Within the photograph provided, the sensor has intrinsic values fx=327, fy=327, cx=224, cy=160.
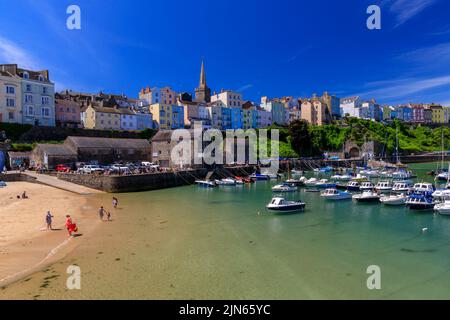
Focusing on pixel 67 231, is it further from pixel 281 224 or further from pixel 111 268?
pixel 281 224

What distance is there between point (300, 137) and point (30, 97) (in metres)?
65.5

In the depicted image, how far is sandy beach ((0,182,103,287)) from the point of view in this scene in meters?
16.9

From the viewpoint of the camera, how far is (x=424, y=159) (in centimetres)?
10650

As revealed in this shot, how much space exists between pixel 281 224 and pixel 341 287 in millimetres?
11855

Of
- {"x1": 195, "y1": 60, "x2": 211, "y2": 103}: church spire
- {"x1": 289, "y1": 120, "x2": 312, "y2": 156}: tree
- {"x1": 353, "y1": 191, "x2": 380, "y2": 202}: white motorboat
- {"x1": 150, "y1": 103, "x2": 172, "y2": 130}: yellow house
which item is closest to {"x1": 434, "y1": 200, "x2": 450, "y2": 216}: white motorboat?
{"x1": 353, "y1": 191, "x2": 380, "y2": 202}: white motorboat

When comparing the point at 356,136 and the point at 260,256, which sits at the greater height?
the point at 356,136

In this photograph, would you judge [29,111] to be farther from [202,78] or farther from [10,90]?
[202,78]

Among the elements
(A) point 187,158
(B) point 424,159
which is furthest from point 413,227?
(B) point 424,159

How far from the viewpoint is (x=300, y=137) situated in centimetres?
9169
